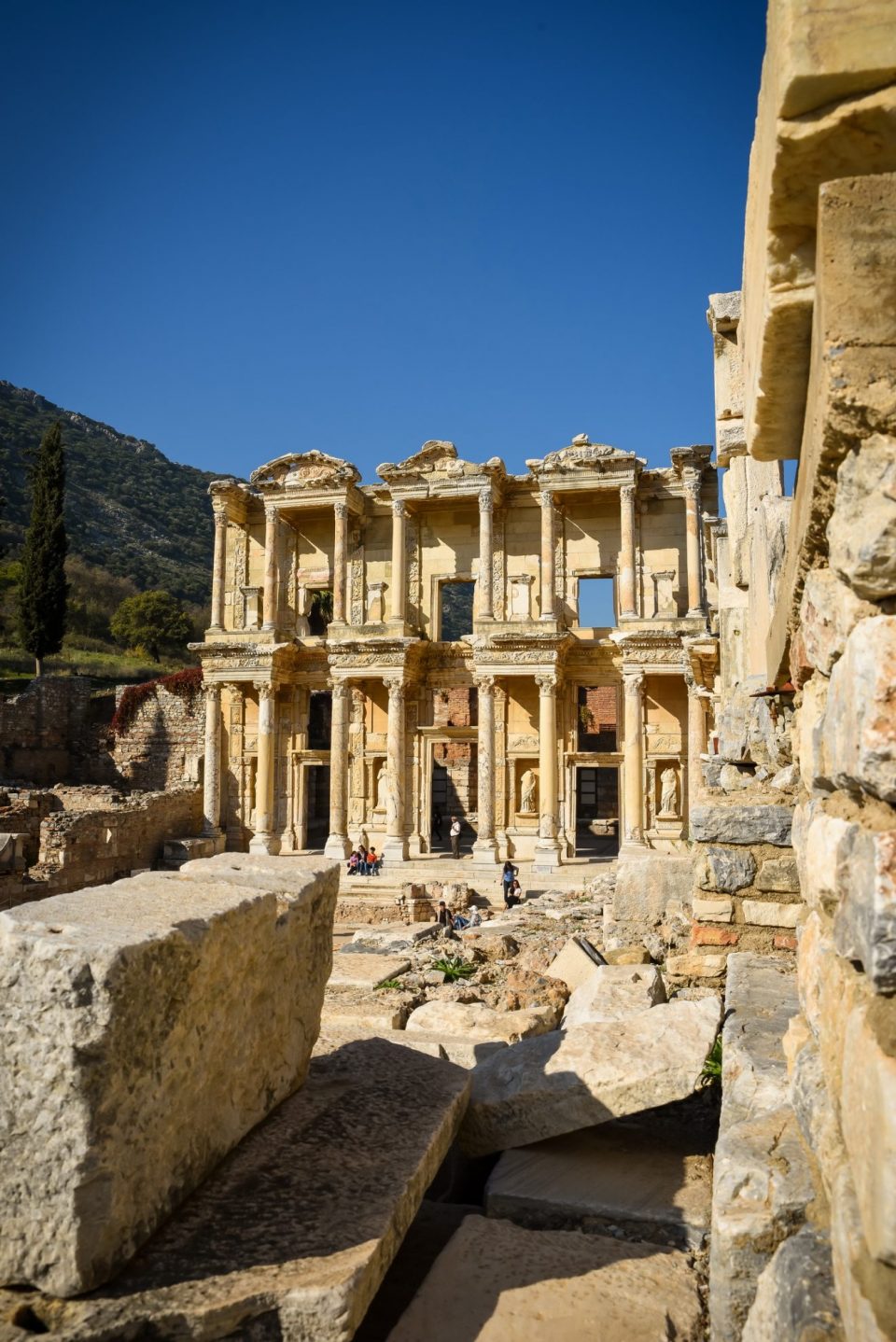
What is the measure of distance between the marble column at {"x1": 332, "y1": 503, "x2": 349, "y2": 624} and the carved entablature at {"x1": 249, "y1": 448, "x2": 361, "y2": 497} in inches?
21.7

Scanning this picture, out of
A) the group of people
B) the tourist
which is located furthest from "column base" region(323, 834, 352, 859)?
the tourist

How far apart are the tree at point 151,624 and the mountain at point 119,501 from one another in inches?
320

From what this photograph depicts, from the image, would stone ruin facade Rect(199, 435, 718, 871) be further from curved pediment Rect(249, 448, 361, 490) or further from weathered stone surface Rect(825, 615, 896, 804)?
weathered stone surface Rect(825, 615, 896, 804)

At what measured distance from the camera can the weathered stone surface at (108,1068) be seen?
2498mm

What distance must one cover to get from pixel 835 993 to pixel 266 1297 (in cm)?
174

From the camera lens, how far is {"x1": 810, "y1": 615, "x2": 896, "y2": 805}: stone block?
1.57 meters

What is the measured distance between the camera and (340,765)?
909 inches

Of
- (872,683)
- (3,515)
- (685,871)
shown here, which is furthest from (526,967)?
(3,515)

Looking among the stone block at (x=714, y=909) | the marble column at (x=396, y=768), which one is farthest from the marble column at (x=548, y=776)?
the stone block at (x=714, y=909)

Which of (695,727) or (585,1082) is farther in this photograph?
(695,727)

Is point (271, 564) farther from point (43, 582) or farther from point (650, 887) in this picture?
point (650, 887)

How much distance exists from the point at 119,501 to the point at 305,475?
185ft

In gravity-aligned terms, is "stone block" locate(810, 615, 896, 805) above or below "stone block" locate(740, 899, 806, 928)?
above

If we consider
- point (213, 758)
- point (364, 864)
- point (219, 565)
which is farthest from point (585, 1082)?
point (219, 565)
